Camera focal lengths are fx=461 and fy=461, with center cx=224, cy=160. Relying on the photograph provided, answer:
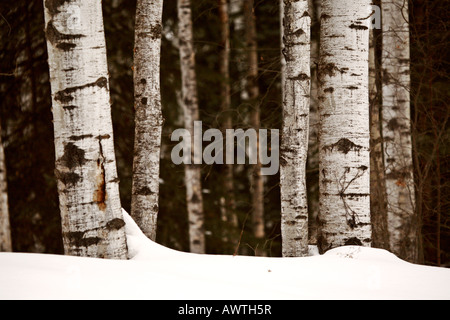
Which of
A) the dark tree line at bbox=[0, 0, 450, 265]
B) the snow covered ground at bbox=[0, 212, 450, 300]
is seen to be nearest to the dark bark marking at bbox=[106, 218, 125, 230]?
the snow covered ground at bbox=[0, 212, 450, 300]

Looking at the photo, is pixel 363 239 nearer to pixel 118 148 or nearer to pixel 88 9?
pixel 88 9

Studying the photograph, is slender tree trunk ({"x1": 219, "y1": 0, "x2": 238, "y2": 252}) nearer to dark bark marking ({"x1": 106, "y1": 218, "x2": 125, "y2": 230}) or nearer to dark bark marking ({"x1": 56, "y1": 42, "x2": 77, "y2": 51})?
dark bark marking ({"x1": 106, "y1": 218, "x2": 125, "y2": 230})

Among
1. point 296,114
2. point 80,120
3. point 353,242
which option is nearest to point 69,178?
point 80,120

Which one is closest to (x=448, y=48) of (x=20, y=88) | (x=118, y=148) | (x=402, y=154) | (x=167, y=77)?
(x=402, y=154)

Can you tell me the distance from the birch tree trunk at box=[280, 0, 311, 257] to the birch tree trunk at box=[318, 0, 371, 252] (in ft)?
0.56

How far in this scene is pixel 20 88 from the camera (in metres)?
7.44

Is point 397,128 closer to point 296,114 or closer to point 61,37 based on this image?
point 296,114

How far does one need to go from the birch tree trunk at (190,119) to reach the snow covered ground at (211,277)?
4.39m

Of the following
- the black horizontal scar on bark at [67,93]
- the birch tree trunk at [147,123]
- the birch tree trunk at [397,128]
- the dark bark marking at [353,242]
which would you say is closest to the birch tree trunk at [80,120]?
the black horizontal scar on bark at [67,93]

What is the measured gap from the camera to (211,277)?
9.66 feet

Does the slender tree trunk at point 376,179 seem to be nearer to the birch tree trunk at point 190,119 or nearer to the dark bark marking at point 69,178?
the birch tree trunk at point 190,119

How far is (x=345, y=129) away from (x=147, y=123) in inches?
75.1

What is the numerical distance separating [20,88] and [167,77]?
2.49 meters

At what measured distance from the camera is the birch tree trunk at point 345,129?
3971mm
